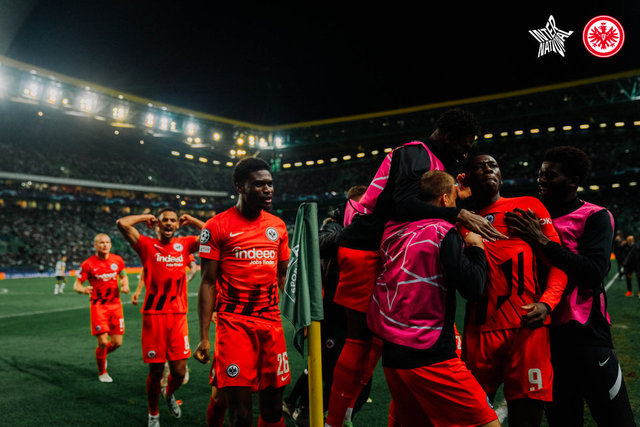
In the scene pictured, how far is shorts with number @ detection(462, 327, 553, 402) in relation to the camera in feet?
8.77

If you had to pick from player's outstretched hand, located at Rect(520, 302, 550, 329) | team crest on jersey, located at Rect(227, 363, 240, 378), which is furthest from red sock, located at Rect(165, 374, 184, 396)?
player's outstretched hand, located at Rect(520, 302, 550, 329)

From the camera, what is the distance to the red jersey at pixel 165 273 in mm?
5488

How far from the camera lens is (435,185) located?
259cm

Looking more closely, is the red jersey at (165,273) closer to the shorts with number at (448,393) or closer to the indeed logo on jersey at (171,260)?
the indeed logo on jersey at (171,260)

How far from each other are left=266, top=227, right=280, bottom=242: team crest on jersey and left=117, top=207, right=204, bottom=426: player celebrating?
1525 mm

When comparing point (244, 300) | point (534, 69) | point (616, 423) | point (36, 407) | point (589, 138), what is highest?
point (534, 69)

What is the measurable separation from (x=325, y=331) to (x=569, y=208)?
284 centimetres

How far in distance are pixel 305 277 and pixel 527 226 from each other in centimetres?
136

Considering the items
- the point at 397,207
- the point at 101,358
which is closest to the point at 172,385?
the point at 101,358

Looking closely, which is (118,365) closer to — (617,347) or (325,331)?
(325,331)

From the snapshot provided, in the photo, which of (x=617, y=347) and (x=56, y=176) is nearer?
(x=617, y=347)

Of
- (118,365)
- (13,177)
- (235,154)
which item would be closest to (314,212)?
(118,365)

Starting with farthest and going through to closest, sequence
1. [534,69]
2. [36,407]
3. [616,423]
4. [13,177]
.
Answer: [13,177], [534,69], [36,407], [616,423]

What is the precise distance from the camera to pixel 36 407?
5.54m
